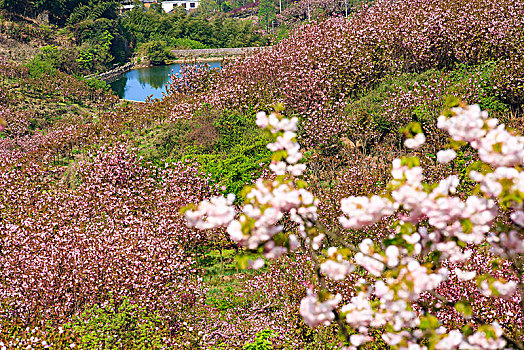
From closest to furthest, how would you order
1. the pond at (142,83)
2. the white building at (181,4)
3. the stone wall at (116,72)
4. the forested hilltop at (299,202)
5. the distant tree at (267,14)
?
the forested hilltop at (299,202)
the pond at (142,83)
the stone wall at (116,72)
the distant tree at (267,14)
the white building at (181,4)

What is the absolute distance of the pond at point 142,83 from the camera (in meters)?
36.5

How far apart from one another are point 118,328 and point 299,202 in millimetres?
4943

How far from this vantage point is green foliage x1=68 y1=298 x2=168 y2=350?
6246 millimetres

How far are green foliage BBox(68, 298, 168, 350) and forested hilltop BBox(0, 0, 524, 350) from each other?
3 cm

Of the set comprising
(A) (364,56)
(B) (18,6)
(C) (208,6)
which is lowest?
(A) (364,56)

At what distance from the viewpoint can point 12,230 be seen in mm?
9195

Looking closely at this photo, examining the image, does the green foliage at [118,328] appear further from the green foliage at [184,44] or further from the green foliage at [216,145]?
the green foliage at [184,44]

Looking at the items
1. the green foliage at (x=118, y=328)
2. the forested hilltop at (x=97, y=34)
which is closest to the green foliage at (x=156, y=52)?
the forested hilltop at (x=97, y=34)

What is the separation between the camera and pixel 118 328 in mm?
6434

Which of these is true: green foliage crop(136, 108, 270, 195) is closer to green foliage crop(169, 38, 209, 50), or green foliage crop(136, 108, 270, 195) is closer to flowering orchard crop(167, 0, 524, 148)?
flowering orchard crop(167, 0, 524, 148)

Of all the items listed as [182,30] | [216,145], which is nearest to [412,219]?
[216,145]

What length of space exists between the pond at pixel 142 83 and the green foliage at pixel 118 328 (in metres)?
27.3

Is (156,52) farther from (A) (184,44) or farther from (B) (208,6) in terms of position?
(B) (208,6)

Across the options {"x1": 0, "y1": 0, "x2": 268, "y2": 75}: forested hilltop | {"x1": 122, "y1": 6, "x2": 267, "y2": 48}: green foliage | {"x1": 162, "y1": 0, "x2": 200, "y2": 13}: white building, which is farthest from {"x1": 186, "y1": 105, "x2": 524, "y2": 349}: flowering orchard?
{"x1": 162, "y1": 0, "x2": 200, "y2": 13}: white building
